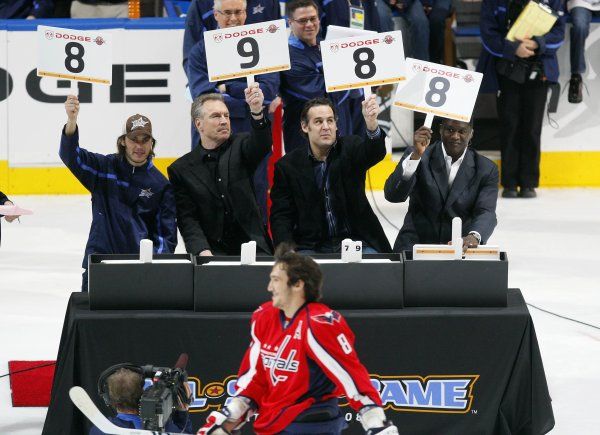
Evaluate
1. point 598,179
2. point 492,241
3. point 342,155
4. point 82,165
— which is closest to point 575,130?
point 598,179

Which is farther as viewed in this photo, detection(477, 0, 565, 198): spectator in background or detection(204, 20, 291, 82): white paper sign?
detection(477, 0, 565, 198): spectator in background

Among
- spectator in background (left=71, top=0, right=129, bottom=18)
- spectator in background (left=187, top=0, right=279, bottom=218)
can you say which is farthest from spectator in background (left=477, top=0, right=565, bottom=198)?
spectator in background (left=71, top=0, right=129, bottom=18)

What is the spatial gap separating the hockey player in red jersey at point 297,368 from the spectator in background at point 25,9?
8684 mm

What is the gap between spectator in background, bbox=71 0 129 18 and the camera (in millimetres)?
13258

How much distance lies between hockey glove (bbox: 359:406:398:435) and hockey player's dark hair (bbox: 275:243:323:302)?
0.48 metres

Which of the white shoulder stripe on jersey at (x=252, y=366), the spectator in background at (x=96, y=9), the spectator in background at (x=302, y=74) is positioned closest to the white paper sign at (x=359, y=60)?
the spectator in background at (x=302, y=74)

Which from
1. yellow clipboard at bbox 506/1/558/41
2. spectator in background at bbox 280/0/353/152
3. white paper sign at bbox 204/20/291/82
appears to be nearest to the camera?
white paper sign at bbox 204/20/291/82

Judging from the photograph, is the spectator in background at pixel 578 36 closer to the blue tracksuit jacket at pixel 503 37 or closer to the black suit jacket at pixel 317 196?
the blue tracksuit jacket at pixel 503 37

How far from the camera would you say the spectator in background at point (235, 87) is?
8938 mm

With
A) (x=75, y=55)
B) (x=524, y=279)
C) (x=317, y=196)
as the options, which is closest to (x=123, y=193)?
(x=75, y=55)

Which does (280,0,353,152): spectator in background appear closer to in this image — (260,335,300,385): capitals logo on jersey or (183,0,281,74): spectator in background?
(183,0,281,74): spectator in background

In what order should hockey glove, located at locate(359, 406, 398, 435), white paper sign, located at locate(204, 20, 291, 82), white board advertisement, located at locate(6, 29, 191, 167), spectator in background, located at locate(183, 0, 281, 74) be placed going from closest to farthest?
hockey glove, located at locate(359, 406, 398, 435) → white paper sign, located at locate(204, 20, 291, 82) → spectator in background, located at locate(183, 0, 281, 74) → white board advertisement, located at locate(6, 29, 191, 167)

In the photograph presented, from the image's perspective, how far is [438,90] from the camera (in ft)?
24.2

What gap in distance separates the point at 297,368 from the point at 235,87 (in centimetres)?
485
